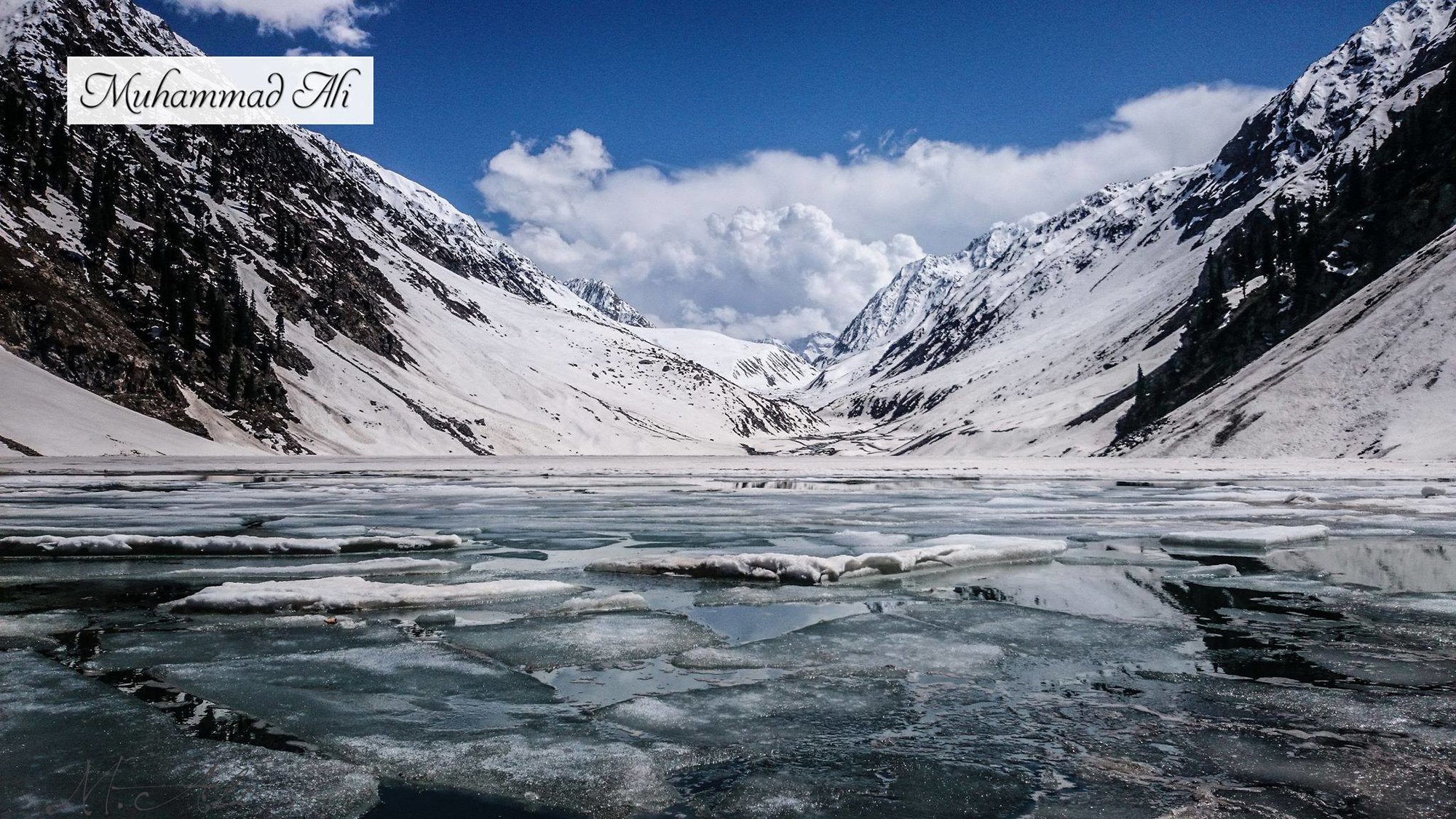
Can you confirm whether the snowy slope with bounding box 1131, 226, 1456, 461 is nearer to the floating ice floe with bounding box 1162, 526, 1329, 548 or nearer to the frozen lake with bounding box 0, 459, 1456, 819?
the floating ice floe with bounding box 1162, 526, 1329, 548

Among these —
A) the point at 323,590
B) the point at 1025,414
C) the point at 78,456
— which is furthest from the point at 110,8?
the point at 323,590

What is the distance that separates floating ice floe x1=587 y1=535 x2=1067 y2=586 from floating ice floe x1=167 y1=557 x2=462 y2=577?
2.74 m

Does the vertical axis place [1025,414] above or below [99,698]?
above

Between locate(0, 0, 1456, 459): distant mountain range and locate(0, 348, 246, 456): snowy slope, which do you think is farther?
locate(0, 0, 1456, 459): distant mountain range

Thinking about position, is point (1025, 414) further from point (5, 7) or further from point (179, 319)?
point (5, 7)

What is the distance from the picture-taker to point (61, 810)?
4801 millimetres

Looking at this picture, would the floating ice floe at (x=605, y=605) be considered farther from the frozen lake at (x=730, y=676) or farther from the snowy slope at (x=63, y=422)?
the snowy slope at (x=63, y=422)

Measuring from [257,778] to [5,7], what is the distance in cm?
19704

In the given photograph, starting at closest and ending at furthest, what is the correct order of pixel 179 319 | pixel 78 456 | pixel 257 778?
pixel 257 778 < pixel 78 456 < pixel 179 319

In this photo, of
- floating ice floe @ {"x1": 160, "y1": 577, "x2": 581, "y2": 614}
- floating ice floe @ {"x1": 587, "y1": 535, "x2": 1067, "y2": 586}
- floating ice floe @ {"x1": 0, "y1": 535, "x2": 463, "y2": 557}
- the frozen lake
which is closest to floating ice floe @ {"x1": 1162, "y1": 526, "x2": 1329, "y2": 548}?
the frozen lake

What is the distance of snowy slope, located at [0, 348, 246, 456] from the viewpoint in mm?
67688

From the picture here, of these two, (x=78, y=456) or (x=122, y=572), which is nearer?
(x=122, y=572)

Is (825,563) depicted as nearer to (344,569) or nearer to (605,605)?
(605,605)

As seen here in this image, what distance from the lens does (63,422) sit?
70500 mm
